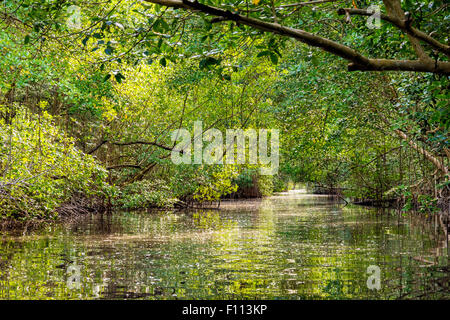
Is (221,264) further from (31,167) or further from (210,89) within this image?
(210,89)

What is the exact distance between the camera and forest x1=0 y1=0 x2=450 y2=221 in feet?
14.8

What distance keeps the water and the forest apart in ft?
6.28

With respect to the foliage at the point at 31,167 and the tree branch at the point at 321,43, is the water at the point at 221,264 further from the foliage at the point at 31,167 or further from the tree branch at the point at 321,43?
the tree branch at the point at 321,43

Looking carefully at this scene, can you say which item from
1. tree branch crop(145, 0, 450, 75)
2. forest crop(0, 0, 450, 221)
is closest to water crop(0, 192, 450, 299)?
forest crop(0, 0, 450, 221)

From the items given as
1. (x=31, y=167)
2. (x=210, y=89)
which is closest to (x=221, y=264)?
(x=31, y=167)

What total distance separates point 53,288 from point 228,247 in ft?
14.3

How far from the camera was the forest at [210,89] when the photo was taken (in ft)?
14.8

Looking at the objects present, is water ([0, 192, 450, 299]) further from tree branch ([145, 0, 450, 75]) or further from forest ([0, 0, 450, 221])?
tree branch ([145, 0, 450, 75])

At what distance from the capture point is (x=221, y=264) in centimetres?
711

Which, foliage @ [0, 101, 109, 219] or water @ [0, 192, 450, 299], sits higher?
foliage @ [0, 101, 109, 219]

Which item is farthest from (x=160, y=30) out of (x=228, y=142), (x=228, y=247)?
(x=228, y=142)

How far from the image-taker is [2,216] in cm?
1054

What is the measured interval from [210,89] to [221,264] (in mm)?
11322
